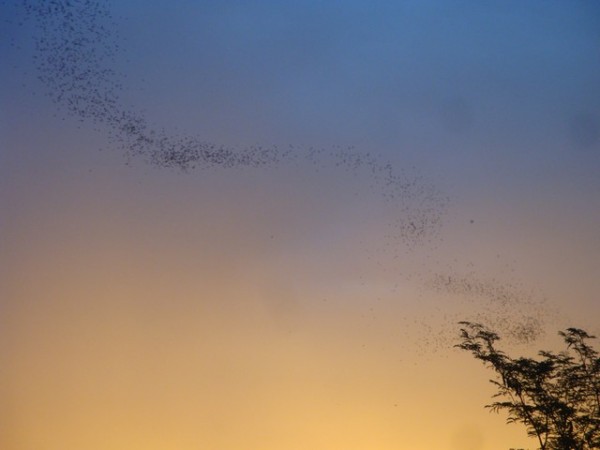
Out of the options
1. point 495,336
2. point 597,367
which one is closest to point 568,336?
point 597,367

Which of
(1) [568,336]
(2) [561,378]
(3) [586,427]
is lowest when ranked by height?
(3) [586,427]

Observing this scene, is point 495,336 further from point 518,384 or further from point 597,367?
point 597,367

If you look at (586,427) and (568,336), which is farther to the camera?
(568,336)

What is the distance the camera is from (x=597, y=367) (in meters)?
8.79

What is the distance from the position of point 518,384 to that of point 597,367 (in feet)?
4.72

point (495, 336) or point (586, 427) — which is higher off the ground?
point (495, 336)

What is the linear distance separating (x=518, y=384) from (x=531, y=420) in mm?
633

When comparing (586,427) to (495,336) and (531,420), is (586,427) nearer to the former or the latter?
(531,420)

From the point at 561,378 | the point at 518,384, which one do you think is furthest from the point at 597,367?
the point at 518,384

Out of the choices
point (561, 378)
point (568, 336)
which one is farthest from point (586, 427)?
point (568, 336)

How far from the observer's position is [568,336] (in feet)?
30.1

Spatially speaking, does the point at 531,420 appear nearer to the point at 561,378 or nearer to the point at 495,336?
the point at 561,378

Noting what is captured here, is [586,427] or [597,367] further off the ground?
[597,367]

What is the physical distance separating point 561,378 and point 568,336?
0.80 m
